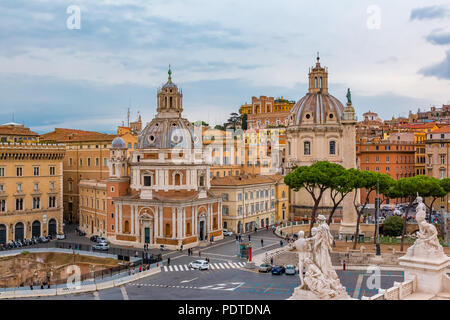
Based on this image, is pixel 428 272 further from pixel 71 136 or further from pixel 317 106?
pixel 71 136

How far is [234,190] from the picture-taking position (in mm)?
65625

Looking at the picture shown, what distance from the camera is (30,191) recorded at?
63969 millimetres

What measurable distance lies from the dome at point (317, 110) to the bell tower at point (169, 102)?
23344 millimetres

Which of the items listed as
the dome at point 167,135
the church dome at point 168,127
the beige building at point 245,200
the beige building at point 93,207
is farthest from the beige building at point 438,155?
the beige building at point 93,207

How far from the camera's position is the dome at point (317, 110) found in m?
79.2

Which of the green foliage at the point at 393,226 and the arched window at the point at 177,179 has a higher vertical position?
the arched window at the point at 177,179

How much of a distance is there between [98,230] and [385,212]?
4504cm

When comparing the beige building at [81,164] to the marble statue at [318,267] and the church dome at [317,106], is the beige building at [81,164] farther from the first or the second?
the marble statue at [318,267]

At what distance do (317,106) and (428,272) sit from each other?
2558 inches
